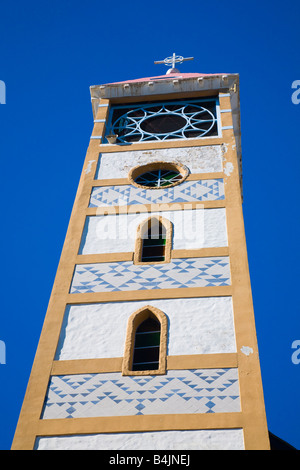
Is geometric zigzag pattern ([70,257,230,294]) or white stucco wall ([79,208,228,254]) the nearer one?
geometric zigzag pattern ([70,257,230,294])

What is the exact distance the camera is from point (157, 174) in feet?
47.8

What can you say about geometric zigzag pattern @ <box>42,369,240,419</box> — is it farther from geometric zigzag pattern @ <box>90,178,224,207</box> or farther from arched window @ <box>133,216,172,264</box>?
geometric zigzag pattern @ <box>90,178,224,207</box>

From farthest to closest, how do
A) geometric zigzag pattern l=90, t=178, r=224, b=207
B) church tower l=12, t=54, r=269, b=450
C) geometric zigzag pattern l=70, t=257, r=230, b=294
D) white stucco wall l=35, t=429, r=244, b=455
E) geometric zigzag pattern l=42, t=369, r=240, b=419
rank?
geometric zigzag pattern l=90, t=178, r=224, b=207 → geometric zigzag pattern l=70, t=257, r=230, b=294 → geometric zigzag pattern l=42, t=369, r=240, b=419 → church tower l=12, t=54, r=269, b=450 → white stucco wall l=35, t=429, r=244, b=455

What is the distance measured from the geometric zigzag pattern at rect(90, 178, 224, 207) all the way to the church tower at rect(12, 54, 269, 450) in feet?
0.10

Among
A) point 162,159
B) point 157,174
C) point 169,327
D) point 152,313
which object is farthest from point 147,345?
point 162,159

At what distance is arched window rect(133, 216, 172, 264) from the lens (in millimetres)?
12047

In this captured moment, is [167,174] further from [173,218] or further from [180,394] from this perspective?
[180,394]

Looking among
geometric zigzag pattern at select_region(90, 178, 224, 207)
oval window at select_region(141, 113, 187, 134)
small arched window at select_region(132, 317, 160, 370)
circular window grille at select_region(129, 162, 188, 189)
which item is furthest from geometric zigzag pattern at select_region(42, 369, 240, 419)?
oval window at select_region(141, 113, 187, 134)

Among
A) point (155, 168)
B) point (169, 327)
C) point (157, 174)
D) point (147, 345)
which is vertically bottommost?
point (147, 345)

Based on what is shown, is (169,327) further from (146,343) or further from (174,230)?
(174,230)

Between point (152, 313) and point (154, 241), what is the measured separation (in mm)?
2040

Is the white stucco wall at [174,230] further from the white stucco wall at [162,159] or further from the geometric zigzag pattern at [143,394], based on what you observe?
the geometric zigzag pattern at [143,394]

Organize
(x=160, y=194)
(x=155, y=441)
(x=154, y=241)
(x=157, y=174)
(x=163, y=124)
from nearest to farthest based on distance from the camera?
(x=155, y=441) < (x=154, y=241) < (x=160, y=194) < (x=157, y=174) < (x=163, y=124)

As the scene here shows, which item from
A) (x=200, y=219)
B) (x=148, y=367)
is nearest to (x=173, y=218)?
(x=200, y=219)
